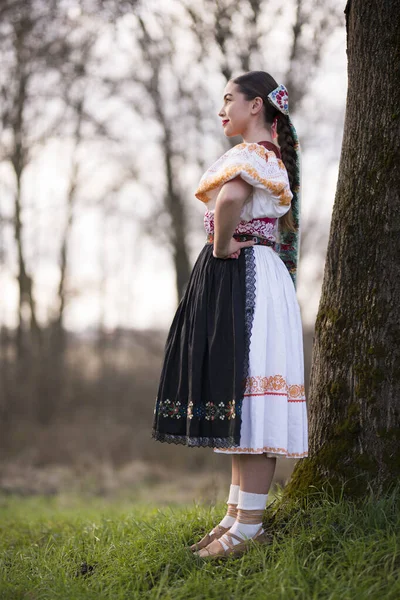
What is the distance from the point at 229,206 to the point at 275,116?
558mm

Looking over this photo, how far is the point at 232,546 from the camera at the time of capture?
100 inches

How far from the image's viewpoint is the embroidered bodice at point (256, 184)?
8.52ft

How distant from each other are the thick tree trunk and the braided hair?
0.23 meters

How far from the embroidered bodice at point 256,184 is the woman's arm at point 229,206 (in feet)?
0.12

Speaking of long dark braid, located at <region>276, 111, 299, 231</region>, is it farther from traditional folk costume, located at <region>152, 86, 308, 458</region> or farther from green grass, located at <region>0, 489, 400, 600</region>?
Result: green grass, located at <region>0, 489, 400, 600</region>

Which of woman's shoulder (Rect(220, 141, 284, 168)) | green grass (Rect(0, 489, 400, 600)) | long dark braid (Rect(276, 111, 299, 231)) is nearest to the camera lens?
green grass (Rect(0, 489, 400, 600))

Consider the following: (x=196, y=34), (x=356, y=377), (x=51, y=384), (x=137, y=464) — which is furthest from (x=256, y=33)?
(x=51, y=384)

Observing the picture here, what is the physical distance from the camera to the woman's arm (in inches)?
102

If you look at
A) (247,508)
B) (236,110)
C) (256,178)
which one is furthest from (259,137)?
(247,508)

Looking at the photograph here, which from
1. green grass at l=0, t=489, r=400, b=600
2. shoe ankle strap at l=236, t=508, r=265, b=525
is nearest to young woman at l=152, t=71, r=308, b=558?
shoe ankle strap at l=236, t=508, r=265, b=525

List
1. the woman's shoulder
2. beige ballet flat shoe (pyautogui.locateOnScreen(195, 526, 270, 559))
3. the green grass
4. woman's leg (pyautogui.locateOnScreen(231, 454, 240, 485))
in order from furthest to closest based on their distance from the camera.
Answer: woman's leg (pyautogui.locateOnScreen(231, 454, 240, 485))
the woman's shoulder
beige ballet flat shoe (pyautogui.locateOnScreen(195, 526, 270, 559))
the green grass

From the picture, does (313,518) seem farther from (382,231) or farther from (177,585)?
(382,231)

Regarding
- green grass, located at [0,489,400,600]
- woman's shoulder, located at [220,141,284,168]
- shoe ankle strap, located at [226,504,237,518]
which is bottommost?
green grass, located at [0,489,400,600]

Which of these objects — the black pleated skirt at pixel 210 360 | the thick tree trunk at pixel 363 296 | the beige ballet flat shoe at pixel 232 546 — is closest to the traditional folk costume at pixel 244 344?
the black pleated skirt at pixel 210 360
